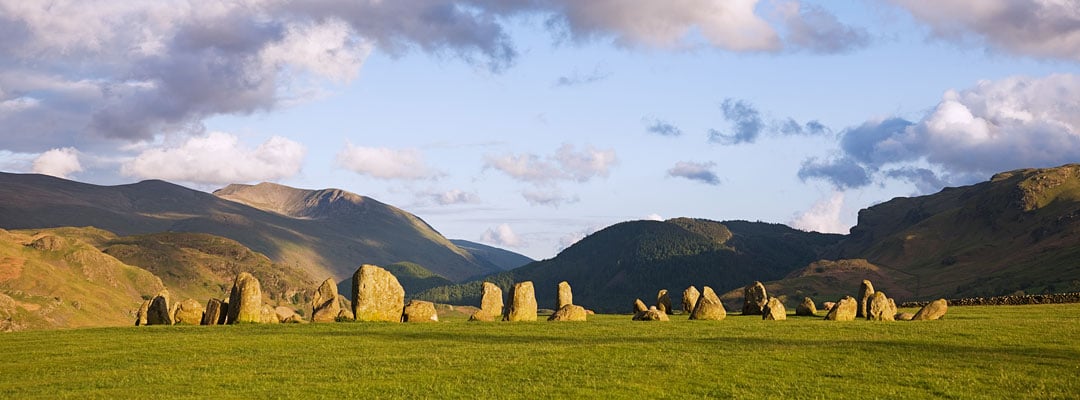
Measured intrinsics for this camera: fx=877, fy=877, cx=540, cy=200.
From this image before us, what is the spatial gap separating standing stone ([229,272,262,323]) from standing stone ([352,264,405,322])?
6074mm

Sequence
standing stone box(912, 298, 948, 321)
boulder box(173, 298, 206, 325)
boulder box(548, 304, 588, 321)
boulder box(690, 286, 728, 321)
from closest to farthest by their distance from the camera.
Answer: standing stone box(912, 298, 948, 321), boulder box(548, 304, 588, 321), boulder box(690, 286, 728, 321), boulder box(173, 298, 206, 325)

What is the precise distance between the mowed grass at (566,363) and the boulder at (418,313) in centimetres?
1011

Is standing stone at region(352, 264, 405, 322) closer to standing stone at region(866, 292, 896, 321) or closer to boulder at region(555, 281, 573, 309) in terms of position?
boulder at region(555, 281, 573, 309)

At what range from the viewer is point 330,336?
142 feet

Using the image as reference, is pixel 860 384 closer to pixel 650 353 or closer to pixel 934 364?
pixel 934 364

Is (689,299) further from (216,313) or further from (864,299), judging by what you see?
(216,313)

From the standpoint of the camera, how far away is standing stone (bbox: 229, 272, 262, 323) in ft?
182

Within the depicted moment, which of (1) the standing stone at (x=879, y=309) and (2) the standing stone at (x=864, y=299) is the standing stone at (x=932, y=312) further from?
(2) the standing stone at (x=864, y=299)

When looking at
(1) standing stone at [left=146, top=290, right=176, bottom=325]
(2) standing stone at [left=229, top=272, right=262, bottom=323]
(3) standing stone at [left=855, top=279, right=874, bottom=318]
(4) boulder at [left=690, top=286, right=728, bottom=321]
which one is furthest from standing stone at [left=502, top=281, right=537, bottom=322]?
(1) standing stone at [left=146, top=290, right=176, bottom=325]

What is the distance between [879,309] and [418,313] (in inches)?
1163

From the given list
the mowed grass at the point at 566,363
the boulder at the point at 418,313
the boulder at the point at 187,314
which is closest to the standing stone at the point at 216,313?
the boulder at the point at 187,314

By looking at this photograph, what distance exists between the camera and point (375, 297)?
56531mm

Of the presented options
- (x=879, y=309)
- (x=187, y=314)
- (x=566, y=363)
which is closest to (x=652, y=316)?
(x=879, y=309)

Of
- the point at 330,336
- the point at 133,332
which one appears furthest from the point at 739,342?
the point at 133,332
